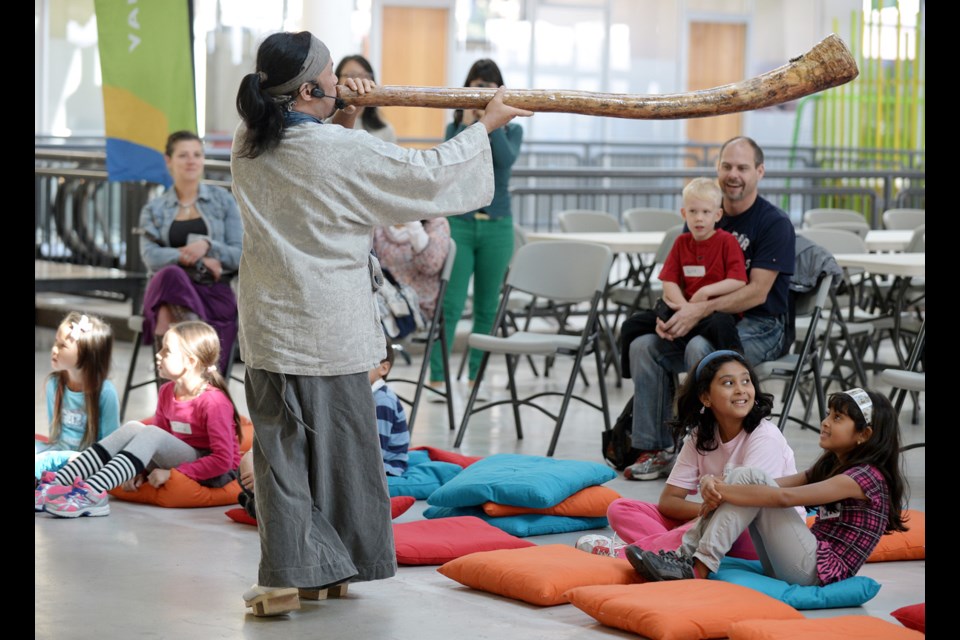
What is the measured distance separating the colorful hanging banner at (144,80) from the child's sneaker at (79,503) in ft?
8.47

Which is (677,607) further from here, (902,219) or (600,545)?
(902,219)

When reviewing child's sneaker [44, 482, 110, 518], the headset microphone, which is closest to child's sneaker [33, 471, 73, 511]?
child's sneaker [44, 482, 110, 518]

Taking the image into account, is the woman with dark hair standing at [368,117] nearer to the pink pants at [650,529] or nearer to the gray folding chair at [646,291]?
the gray folding chair at [646,291]

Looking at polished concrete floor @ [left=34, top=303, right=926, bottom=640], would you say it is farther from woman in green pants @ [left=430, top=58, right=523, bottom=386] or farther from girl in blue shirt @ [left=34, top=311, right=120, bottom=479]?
woman in green pants @ [left=430, top=58, right=523, bottom=386]

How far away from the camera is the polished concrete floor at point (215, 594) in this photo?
3.39 metres

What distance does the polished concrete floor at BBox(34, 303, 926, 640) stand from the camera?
339 cm

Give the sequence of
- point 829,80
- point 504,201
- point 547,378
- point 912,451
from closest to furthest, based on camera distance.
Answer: point 829,80, point 912,451, point 504,201, point 547,378

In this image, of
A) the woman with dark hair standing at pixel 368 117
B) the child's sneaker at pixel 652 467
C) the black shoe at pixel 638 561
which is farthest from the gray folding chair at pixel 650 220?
the black shoe at pixel 638 561

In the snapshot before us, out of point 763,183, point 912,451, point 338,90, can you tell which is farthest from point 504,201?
point 763,183

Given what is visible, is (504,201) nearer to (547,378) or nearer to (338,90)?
(547,378)

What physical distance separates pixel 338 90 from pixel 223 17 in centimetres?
1336

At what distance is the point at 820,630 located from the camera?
317cm

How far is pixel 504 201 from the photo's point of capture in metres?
6.98

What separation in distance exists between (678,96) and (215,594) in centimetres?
182
